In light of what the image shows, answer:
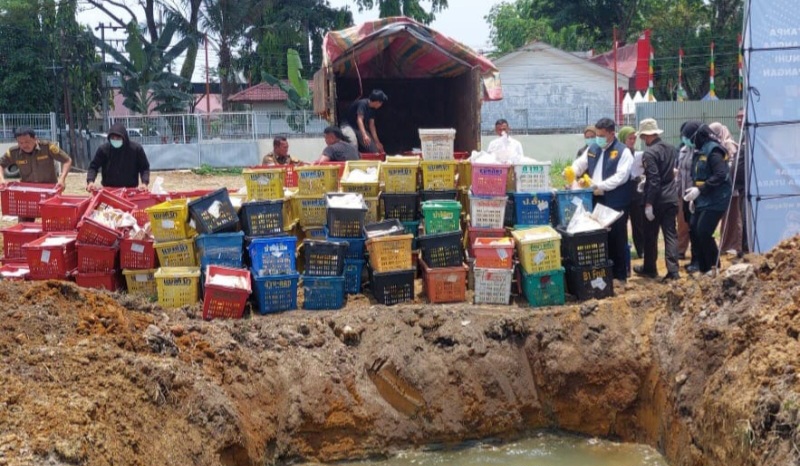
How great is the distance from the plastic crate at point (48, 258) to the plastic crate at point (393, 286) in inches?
138

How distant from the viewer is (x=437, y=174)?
10484 millimetres

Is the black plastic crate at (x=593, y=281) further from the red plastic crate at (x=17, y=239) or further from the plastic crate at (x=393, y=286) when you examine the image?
the red plastic crate at (x=17, y=239)

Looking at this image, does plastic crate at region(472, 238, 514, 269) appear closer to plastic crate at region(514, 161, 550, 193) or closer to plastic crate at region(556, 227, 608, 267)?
plastic crate at region(556, 227, 608, 267)

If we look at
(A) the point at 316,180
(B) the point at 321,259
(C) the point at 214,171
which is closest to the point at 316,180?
(A) the point at 316,180

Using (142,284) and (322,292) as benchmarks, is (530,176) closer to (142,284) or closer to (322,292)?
(322,292)

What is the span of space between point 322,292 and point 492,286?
189 centimetres

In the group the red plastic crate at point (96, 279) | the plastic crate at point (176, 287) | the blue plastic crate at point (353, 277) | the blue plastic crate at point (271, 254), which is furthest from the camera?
the blue plastic crate at point (353, 277)

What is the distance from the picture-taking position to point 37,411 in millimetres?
5473

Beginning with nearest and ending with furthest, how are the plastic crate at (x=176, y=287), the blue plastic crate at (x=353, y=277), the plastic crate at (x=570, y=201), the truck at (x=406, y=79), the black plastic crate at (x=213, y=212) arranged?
the plastic crate at (x=176, y=287)
the black plastic crate at (x=213, y=212)
the blue plastic crate at (x=353, y=277)
the plastic crate at (x=570, y=201)
the truck at (x=406, y=79)

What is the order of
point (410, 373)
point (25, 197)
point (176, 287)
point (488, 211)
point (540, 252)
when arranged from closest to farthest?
point (410, 373)
point (176, 287)
point (540, 252)
point (488, 211)
point (25, 197)

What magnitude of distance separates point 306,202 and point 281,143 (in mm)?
2159

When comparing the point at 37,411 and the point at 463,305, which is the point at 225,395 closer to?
the point at 37,411

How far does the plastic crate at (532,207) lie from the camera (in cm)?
1019

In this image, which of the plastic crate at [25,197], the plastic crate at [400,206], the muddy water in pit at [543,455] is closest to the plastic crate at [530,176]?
the plastic crate at [400,206]
